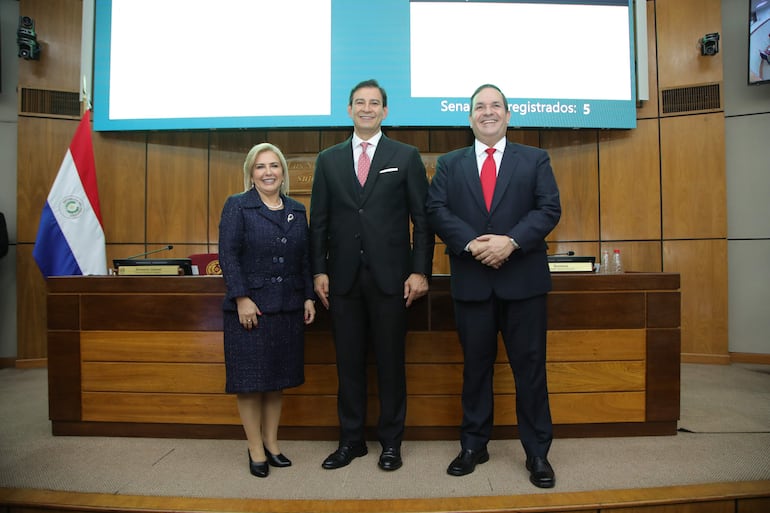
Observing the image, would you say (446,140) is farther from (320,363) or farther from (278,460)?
(278,460)

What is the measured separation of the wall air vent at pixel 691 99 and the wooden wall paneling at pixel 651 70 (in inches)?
2.9

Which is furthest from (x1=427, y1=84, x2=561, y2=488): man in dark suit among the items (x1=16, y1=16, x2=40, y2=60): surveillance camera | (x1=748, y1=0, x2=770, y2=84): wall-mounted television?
(x1=16, y1=16, x2=40, y2=60): surveillance camera

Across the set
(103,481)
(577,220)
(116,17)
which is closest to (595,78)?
(577,220)

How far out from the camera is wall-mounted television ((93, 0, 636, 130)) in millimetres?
4371

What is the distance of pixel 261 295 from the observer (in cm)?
201

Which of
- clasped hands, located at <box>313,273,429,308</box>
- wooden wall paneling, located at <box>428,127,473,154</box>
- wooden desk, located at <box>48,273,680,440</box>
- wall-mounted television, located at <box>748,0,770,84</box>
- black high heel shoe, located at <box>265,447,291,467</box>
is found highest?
wall-mounted television, located at <box>748,0,770,84</box>

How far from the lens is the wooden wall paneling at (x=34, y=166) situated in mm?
4547

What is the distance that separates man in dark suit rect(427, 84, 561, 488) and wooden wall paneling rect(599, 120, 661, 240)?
3.18 m

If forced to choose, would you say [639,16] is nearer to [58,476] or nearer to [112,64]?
[112,64]

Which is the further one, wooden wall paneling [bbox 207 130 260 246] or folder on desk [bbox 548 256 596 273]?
wooden wall paneling [bbox 207 130 260 246]

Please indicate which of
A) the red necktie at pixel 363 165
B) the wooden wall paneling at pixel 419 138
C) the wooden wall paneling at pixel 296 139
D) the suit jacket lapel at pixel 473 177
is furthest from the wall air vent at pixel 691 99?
the red necktie at pixel 363 165

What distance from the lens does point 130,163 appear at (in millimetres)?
4750

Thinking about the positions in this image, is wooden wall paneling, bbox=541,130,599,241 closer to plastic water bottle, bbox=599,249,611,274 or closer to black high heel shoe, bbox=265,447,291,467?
plastic water bottle, bbox=599,249,611,274

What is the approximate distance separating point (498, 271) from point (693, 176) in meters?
3.76
